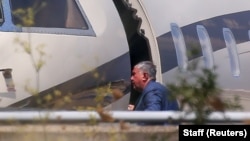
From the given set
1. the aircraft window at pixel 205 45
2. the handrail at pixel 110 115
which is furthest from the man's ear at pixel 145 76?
the handrail at pixel 110 115

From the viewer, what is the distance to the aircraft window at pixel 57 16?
842cm

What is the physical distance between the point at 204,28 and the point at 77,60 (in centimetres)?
165

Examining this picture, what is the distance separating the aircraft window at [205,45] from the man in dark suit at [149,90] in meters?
1.20

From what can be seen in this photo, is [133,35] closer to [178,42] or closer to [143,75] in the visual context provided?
[178,42]

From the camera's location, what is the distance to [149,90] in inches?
288

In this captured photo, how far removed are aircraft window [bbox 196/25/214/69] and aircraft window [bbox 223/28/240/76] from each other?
0.25 m

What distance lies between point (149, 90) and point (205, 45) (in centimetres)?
182

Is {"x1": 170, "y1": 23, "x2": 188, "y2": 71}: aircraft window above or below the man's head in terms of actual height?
above

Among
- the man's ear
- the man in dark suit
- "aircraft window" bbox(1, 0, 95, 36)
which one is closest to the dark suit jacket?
the man in dark suit

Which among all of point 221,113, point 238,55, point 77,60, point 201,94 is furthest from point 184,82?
point 238,55

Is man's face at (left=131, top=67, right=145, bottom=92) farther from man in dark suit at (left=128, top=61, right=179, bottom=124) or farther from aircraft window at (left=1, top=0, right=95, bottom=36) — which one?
aircraft window at (left=1, top=0, right=95, bottom=36)

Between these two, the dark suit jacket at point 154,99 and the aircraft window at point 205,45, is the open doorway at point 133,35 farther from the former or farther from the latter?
the dark suit jacket at point 154,99

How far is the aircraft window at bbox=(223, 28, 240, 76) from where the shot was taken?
8969 millimetres

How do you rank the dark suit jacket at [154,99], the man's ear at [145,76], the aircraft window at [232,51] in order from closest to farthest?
the dark suit jacket at [154,99]
the man's ear at [145,76]
the aircraft window at [232,51]
